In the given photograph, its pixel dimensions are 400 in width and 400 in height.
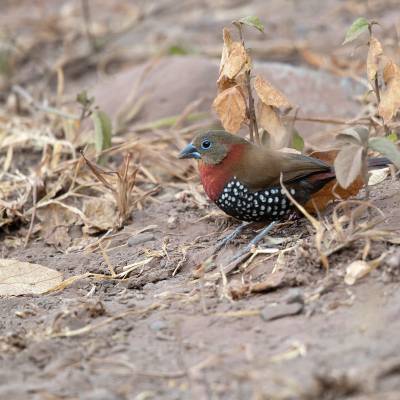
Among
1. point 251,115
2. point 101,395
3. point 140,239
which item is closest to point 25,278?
point 140,239

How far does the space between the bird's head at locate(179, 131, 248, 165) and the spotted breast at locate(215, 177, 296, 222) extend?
0.19 meters

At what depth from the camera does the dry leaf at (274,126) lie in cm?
468

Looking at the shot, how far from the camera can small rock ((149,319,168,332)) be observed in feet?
11.1

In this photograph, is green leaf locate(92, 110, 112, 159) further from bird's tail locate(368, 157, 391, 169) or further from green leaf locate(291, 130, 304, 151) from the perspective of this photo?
bird's tail locate(368, 157, 391, 169)

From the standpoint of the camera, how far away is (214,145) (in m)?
4.51

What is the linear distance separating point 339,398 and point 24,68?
277 inches

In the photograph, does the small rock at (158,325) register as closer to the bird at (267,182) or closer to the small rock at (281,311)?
the small rock at (281,311)

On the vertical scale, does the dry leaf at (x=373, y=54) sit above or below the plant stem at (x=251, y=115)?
above

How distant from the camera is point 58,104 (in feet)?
22.7

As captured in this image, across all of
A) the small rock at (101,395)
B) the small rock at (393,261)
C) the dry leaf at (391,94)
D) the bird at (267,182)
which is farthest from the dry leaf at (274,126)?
the small rock at (101,395)

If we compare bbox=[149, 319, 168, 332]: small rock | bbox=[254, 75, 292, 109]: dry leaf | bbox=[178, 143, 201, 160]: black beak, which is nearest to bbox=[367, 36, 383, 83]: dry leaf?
bbox=[254, 75, 292, 109]: dry leaf

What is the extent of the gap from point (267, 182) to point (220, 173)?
27 centimetres

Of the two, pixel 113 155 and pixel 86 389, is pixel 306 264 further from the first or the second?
pixel 113 155

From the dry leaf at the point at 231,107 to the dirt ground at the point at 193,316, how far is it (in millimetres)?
529
